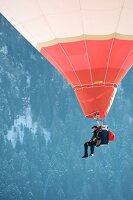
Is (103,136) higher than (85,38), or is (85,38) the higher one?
(85,38)

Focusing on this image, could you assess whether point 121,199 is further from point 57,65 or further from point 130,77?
point 57,65

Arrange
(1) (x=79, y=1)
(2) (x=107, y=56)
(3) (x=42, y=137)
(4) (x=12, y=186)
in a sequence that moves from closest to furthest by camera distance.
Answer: (1) (x=79, y=1)
(2) (x=107, y=56)
(3) (x=42, y=137)
(4) (x=12, y=186)

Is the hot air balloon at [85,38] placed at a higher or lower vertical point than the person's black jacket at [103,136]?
higher

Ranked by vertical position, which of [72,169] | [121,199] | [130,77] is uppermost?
[130,77]

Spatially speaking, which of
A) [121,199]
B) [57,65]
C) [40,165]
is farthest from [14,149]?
[57,65]

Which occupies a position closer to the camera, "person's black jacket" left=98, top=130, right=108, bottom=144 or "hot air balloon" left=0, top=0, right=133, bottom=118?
"hot air balloon" left=0, top=0, right=133, bottom=118

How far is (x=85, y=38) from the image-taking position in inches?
436

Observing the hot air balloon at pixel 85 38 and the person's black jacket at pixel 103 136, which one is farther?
the person's black jacket at pixel 103 136

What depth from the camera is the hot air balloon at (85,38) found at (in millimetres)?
10727

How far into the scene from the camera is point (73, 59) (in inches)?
447

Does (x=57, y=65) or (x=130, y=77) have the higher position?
(x=130, y=77)

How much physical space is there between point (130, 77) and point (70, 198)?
83.6 feet

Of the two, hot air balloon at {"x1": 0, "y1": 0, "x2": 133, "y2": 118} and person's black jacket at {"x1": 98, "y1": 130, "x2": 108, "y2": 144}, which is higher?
hot air balloon at {"x1": 0, "y1": 0, "x2": 133, "y2": 118}

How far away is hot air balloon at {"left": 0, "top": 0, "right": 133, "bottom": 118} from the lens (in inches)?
422
